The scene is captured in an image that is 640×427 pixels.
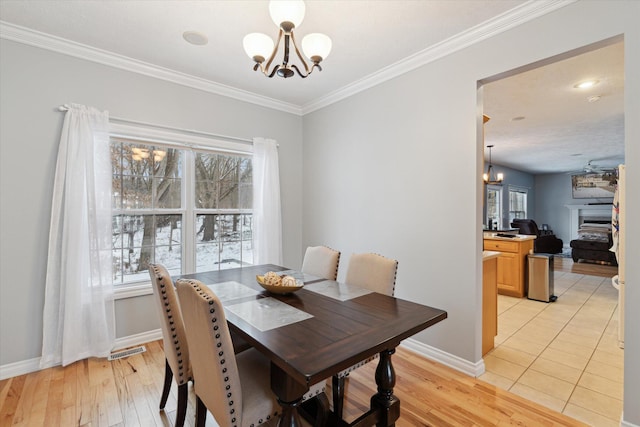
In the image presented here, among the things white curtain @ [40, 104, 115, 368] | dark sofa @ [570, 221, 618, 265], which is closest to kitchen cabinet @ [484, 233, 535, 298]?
dark sofa @ [570, 221, 618, 265]

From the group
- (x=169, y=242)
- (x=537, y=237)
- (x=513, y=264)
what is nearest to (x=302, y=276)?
(x=169, y=242)

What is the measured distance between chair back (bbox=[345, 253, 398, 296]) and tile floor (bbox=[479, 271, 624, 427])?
119 centimetres

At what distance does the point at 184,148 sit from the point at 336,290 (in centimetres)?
236

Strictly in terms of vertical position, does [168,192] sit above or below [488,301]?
above

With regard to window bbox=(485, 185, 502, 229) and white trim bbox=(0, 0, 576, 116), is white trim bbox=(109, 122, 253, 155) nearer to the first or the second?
white trim bbox=(0, 0, 576, 116)

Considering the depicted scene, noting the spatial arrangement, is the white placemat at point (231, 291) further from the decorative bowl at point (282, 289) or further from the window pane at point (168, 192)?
the window pane at point (168, 192)

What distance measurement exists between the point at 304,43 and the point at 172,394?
252cm

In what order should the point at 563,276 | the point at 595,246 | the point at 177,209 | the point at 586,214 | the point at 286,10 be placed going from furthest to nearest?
the point at 586,214
the point at 595,246
the point at 563,276
the point at 177,209
the point at 286,10

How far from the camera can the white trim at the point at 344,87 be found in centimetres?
212

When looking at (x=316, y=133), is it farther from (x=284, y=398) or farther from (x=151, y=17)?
(x=284, y=398)

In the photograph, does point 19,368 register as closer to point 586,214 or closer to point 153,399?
point 153,399

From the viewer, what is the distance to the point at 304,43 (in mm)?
1749

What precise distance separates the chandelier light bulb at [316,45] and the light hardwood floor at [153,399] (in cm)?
227

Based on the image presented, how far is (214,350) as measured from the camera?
46.2 inches
